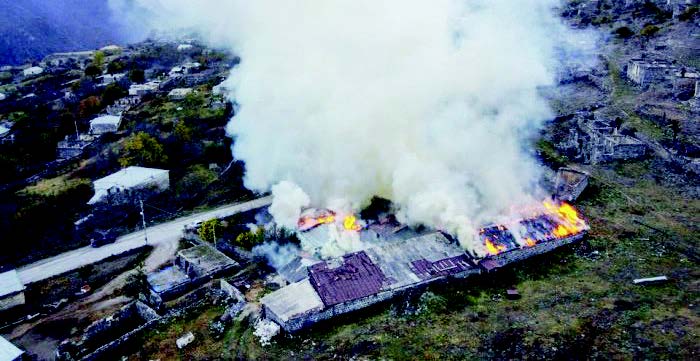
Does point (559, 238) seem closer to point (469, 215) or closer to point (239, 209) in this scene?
point (469, 215)

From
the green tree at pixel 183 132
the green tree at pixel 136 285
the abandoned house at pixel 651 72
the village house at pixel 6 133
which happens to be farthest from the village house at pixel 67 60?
the abandoned house at pixel 651 72

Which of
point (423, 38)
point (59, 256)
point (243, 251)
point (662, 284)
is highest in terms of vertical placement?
point (423, 38)

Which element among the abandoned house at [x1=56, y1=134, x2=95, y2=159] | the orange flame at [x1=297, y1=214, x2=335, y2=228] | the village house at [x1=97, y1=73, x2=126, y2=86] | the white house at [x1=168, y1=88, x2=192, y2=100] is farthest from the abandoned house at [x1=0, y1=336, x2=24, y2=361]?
the village house at [x1=97, y1=73, x2=126, y2=86]

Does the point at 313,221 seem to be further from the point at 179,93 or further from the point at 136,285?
the point at 179,93

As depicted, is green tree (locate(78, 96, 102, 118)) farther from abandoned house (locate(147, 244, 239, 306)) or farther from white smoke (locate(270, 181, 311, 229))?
white smoke (locate(270, 181, 311, 229))

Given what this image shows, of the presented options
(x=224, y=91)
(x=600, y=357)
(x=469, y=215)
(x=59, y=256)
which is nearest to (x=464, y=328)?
(x=600, y=357)

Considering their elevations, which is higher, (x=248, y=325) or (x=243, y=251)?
(x=243, y=251)
